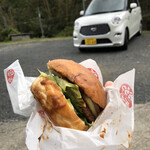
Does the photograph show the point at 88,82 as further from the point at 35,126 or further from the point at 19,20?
the point at 19,20

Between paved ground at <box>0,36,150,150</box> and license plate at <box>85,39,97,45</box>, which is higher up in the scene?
license plate at <box>85,39,97,45</box>

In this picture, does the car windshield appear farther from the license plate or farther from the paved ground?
the paved ground

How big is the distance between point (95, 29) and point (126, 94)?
15.0 feet

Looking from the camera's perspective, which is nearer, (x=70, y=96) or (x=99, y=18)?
(x=70, y=96)

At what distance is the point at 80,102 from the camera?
1.24 m

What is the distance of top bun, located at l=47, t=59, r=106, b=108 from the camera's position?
4.02 ft

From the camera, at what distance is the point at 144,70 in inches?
160

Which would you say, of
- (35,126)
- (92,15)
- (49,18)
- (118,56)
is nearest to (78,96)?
(35,126)

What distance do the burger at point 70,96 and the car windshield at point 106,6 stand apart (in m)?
5.16

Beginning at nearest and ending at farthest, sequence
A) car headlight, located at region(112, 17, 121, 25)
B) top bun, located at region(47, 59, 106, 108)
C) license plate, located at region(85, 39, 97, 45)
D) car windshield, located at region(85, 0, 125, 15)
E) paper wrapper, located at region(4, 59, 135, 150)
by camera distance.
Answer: paper wrapper, located at region(4, 59, 135, 150) → top bun, located at region(47, 59, 106, 108) → car headlight, located at region(112, 17, 121, 25) → license plate, located at region(85, 39, 97, 45) → car windshield, located at region(85, 0, 125, 15)

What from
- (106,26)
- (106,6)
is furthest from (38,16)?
(106,26)

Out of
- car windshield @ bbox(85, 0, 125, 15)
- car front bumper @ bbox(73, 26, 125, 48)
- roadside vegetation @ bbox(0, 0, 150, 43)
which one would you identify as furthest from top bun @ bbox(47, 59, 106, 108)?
roadside vegetation @ bbox(0, 0, 150, 43)

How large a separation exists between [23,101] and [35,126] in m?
0.24

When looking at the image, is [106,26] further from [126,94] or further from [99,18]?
[126,94]
